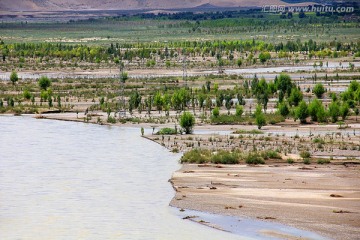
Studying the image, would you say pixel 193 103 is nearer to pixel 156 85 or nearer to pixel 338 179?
pixel 156 85

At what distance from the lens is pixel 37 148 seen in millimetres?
42875

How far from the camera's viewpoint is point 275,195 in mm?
30375

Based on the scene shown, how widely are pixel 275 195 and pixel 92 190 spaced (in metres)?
5.90

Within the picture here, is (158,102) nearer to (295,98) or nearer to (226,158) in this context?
(295,98)

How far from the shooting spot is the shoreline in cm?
2706

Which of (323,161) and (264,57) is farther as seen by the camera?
(264,57)

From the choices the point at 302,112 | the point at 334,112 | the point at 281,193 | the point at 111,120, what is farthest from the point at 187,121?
the point at 281,193

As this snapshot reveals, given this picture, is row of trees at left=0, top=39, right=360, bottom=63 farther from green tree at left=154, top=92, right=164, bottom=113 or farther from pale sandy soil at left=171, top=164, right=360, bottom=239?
pale sandy soil at left=171, top=164, right=360, bottom=239

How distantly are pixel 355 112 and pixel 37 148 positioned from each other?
17.0 meters

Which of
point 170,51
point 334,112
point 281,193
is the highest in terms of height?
point 170,51

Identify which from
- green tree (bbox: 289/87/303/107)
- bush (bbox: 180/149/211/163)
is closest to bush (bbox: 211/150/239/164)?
bush (bbox: 180/149/211/163)

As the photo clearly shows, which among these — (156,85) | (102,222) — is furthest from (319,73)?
(102,222)

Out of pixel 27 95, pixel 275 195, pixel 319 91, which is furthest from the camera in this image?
pixel 27 95

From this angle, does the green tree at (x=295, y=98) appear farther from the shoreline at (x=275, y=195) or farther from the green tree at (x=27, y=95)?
the shoreline at (x=275, y=195)
